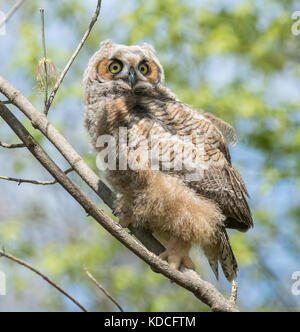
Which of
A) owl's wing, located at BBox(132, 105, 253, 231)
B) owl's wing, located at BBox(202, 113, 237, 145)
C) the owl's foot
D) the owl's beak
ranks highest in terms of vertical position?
the owl's beak

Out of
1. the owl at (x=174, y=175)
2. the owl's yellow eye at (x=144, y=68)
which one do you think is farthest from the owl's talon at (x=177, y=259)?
the owl's yellow eye at (x=144, y=68)

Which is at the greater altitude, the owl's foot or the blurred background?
the blurred background

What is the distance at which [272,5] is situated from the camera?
8.39 meters

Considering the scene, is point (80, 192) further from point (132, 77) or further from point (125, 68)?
point (125, 68)

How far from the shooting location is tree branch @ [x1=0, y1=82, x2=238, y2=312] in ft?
7.25

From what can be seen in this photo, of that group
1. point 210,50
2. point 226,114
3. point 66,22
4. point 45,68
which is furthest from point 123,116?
point 66,22

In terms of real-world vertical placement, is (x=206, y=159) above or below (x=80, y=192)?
above

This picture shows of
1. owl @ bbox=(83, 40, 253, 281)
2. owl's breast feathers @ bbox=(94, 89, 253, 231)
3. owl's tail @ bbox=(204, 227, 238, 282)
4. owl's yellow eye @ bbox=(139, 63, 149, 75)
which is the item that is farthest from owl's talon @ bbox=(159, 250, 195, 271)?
owl's yellow eye @ bbox=(139, 63, 149, 75)

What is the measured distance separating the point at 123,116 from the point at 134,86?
1.43 ft

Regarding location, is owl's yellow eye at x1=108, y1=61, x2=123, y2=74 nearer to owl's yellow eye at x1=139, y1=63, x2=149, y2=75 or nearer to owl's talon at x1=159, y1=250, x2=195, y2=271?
owl's yellow eye at x1=139, y1=63, x2=149, y2=75

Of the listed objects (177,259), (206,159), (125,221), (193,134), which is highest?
(193,134)

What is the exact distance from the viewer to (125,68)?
3719 mm

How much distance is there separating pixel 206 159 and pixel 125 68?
0.95 meters

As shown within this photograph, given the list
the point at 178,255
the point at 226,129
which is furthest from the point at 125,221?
the point at 226,129
